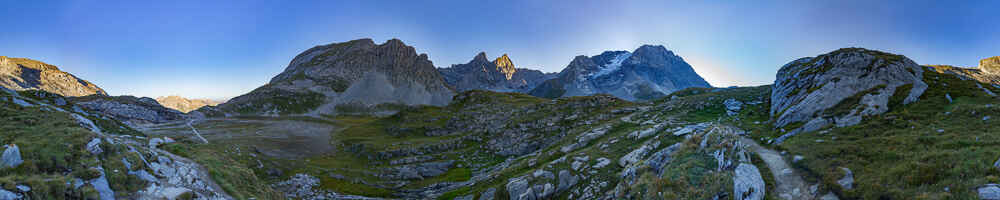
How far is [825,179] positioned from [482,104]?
97909 mm

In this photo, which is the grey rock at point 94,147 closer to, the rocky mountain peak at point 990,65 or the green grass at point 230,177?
the green grass at point 230,177

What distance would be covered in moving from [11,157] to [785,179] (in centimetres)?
3382

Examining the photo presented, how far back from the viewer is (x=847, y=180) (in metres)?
14.6

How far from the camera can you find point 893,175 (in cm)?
1323

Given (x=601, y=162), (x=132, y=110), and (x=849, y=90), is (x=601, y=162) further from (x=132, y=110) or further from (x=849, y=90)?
(x=132, y=110)

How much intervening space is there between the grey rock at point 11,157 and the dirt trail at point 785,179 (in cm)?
3099

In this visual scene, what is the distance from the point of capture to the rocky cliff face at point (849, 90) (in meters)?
25.9

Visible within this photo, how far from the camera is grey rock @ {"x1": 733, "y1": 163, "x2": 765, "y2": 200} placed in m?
14.2

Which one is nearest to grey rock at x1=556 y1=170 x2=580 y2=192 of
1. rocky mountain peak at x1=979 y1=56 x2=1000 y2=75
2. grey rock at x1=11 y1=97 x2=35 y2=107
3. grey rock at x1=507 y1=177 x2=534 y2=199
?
grey rock at x1=507 y1=177 x2=534 y2=199

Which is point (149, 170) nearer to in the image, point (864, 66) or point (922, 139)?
point (922, 139)

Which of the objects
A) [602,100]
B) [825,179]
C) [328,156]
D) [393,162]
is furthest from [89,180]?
[602,100]

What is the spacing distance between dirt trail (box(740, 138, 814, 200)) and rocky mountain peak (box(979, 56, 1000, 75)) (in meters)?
236

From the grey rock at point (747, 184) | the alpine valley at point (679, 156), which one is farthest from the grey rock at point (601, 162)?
the grey rock at point (747, 184)

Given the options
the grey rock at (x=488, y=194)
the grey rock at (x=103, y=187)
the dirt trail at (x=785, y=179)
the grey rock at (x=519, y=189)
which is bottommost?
the grey rock at (x=488, y=194)
